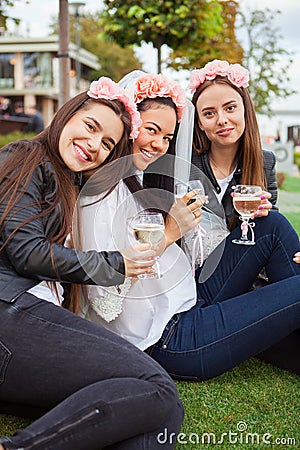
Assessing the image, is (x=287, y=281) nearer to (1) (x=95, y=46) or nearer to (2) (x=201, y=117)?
(2) (x=201, y=117)

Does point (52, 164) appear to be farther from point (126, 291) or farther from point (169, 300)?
point (169, 300)

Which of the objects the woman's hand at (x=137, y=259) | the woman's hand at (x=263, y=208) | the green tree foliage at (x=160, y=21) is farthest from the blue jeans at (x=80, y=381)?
the green tree foliage at (x=160, y=21)

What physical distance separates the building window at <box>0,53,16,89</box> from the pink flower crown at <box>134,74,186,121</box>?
145 ft

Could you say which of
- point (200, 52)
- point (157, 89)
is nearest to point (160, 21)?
point (200, 52)

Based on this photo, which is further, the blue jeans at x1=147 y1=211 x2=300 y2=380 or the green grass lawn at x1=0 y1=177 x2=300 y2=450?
the blue jeans at x1=147 y1=211 x2=300 y2=380

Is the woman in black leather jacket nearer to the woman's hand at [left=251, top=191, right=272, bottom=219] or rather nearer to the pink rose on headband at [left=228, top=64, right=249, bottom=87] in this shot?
the pink rose on headband at [left=228, top=64, right=249, bottom=87]

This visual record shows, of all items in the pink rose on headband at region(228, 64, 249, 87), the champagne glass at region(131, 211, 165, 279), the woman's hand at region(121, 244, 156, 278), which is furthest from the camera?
the pink rose on headband at region(228, 64, 249, 87)

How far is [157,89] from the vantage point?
9.50 ft

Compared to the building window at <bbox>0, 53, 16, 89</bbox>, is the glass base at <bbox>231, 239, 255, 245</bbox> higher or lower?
lower

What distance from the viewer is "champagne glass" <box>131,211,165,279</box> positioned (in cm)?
254

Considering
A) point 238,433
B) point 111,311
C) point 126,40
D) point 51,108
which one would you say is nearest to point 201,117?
point 111,311

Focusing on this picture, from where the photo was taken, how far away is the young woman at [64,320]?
6.54 feet

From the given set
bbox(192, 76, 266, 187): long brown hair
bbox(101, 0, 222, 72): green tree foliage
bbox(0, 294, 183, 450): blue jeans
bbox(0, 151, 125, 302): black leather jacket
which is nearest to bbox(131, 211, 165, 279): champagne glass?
bbox(0, 151, 125, 302): black leather jacket

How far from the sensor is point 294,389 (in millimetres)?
2902
